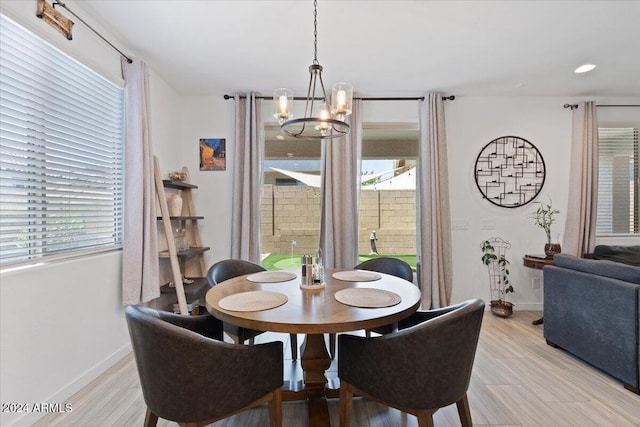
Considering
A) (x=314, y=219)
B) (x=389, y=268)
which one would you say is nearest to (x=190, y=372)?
(x=389, y=268)

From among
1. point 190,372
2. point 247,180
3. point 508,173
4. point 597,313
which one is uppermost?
point 508,173

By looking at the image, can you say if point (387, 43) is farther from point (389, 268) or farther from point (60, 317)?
point (60, 317)

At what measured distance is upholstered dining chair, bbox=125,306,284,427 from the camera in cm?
112

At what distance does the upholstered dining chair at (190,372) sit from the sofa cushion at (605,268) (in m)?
2.40

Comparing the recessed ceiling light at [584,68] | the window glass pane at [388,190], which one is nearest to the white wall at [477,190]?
the window glass pane at [388,190]

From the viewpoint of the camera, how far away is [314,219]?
3.85 meters

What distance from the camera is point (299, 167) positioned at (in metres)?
4.08

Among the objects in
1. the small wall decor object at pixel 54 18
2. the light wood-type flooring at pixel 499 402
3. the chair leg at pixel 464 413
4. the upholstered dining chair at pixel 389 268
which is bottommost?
the light wood-type flooring at pixel 499 402

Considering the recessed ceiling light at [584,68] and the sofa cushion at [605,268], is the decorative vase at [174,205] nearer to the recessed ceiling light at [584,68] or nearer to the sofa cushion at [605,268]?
the sofa cushion at [605,268]

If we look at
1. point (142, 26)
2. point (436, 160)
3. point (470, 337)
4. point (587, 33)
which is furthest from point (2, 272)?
point (587, 33)

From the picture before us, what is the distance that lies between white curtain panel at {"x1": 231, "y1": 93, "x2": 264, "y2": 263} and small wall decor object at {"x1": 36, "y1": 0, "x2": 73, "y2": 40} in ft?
5.38

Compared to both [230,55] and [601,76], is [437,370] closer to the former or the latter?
[230,55]

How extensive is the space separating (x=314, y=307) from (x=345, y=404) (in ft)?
1.52

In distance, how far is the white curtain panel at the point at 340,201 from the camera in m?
3.39
